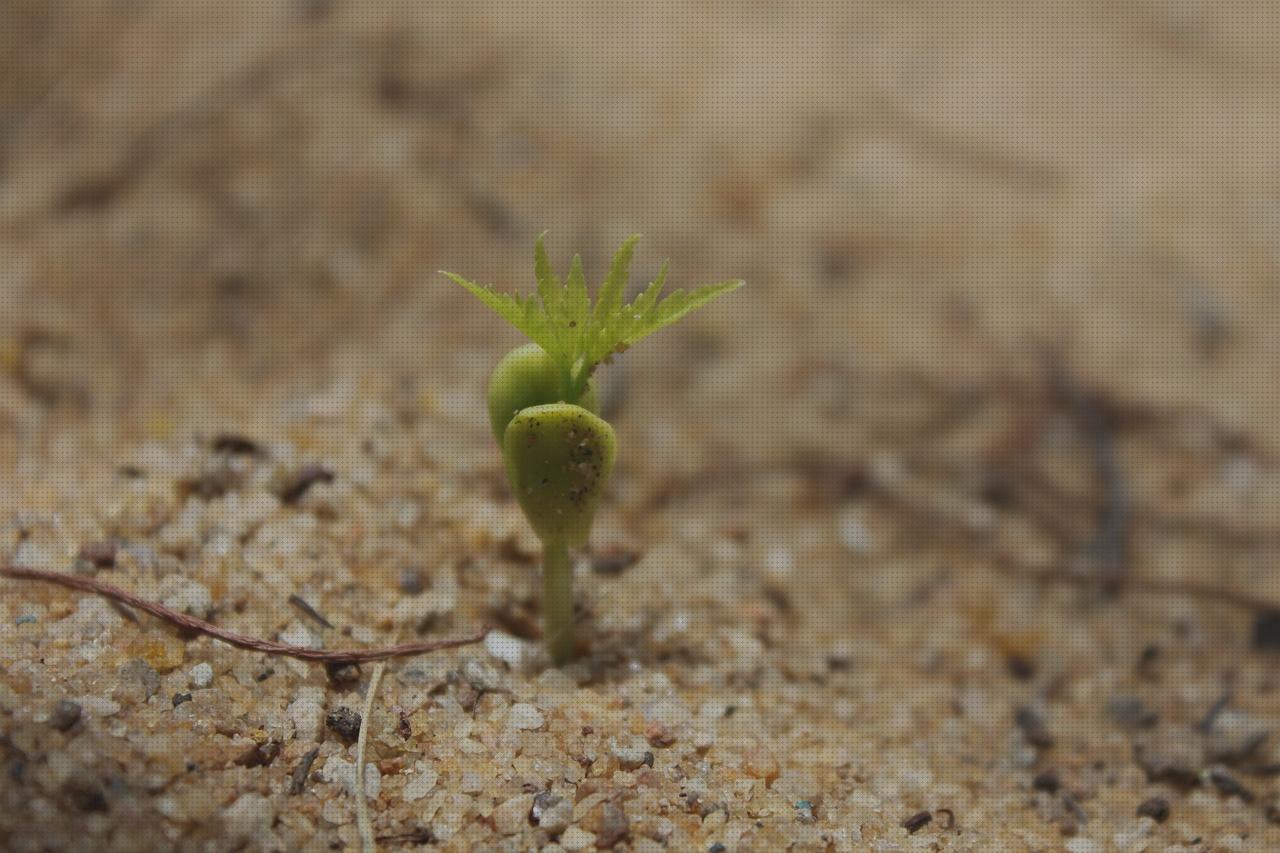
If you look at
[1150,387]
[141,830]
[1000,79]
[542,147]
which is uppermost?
[1000,79]

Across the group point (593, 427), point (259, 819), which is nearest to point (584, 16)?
point (593, 427)

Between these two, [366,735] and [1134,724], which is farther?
[1134,724]

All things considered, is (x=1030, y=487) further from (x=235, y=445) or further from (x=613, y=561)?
(x=235, y=445)

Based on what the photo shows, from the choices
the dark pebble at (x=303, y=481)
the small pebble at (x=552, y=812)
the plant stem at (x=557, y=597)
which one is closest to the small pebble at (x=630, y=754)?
the small pebble at (x=552, y=812)

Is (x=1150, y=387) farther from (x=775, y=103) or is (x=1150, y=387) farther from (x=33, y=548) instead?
(x=33, y=548)

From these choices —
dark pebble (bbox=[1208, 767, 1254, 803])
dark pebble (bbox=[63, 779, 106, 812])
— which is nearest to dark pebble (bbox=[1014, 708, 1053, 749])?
dark pebble (bbox=[1208, 767, 1254, 803])

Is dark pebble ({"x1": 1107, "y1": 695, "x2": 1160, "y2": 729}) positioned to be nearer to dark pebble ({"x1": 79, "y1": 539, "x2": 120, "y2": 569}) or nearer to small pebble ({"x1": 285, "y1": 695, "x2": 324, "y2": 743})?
small pebble ({"x1": 285, "y1": 695, "x2": 324, "y2": 743})
